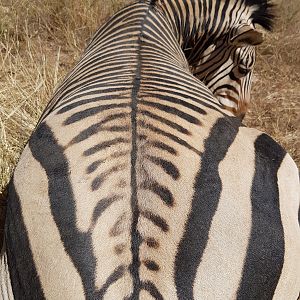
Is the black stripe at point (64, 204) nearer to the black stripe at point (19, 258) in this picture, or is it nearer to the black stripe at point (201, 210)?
the black stripe at point (19, 258)

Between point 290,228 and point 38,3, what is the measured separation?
516cm

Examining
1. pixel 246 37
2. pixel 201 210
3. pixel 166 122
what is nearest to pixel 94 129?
pixel 166 122

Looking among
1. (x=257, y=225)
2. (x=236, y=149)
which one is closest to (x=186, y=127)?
(x=236, y=149)

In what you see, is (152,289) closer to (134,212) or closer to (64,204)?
(134,212)

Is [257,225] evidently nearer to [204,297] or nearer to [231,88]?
[204,297]

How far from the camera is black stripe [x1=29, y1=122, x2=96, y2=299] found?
1433mm

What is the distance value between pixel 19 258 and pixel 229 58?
8.53 feet

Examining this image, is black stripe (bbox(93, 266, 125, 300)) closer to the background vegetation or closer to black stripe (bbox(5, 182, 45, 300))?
black stripe (bbox(5, 182, 45, 300))

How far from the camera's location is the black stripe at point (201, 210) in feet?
4.66

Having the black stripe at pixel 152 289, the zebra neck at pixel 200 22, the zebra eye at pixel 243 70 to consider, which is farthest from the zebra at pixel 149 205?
the zebra eye at pixel 243 70

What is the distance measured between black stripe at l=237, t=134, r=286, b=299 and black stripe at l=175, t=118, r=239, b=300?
0.45ft

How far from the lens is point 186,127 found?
1867 millimetres

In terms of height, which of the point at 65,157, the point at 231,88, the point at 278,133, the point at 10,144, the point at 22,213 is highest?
the point at 65,157

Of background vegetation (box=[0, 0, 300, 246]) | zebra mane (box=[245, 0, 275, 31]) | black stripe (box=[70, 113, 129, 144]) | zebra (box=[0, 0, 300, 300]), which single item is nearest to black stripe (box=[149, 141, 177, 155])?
zebra (box=[0, 0, 300, 300])
